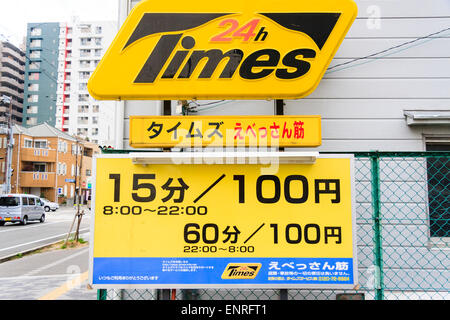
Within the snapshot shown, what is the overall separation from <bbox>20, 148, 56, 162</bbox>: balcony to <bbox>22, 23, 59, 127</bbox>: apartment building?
1011 inches

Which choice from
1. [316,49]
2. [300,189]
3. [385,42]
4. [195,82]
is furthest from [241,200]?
[385,42]

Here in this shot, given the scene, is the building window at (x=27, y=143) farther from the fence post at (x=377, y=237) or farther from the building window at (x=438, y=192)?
the fence post at (x=377, y=237)

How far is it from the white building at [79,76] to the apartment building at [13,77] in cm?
1299

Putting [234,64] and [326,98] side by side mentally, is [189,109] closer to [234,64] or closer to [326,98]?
[234,64]

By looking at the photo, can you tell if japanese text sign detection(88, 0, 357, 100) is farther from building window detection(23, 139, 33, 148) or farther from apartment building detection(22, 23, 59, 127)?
apartment building detection(22, 23, 59, 127)

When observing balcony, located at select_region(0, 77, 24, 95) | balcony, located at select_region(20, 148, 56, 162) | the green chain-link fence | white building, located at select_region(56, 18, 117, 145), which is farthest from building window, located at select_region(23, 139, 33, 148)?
the green chain-link fence

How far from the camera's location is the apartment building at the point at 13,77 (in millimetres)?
70562

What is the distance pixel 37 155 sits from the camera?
4678 centimetres

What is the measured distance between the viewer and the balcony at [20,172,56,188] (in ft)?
150

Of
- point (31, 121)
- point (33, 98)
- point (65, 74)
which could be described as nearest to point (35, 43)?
point (33, 98)

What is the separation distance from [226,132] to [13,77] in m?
87.0

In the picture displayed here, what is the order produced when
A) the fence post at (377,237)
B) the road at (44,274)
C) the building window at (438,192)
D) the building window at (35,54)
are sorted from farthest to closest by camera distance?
1. the building window at (35,54)
2. the road at (44,274)
3. the building window at (438,192)
4. the fence post at (377,237)

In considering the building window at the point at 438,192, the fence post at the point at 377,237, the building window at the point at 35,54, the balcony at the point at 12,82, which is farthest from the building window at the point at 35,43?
the fence post at the point at 377,237

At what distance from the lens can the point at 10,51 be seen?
236ft
